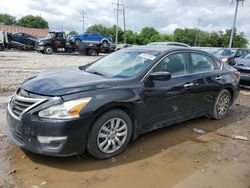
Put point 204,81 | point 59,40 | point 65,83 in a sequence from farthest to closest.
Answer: point 59,40
point 204,81
point 65,83

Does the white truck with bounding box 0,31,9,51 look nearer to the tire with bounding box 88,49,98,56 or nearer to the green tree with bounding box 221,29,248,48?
the tire with bounding box 88,49,98,56

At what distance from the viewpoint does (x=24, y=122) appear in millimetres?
3562

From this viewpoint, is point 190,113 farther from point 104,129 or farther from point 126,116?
point 104,129

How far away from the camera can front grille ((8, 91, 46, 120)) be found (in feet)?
11.7

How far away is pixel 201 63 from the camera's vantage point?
5625 millimetres

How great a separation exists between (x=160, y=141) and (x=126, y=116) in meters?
1.08

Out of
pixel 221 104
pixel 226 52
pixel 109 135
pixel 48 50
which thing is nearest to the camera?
pixel 109 135

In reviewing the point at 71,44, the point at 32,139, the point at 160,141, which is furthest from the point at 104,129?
the point at 71,44

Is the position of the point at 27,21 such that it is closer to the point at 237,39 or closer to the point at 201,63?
the point at 237,39

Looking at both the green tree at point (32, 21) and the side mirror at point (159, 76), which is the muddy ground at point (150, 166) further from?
the green tree at point (32, 21)

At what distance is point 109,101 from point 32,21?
341 feet

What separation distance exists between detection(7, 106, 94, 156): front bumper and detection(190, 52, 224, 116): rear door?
8.07 feet

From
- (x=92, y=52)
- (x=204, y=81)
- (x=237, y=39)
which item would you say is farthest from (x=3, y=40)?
(x=237, y=39)

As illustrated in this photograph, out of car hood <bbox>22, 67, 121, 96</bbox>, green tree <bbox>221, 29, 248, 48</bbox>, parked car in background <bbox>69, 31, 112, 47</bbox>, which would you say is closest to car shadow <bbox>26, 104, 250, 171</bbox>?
car hood <bbox>22, 67, 121, 96</bbox>
